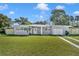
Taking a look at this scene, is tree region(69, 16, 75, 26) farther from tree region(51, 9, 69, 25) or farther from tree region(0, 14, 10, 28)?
tree region(0, 14, 10, 28)

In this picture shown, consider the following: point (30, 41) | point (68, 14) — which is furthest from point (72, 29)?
point (30, 41)

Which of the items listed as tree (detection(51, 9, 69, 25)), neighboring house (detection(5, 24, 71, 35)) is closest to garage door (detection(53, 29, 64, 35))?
neighboring house (detection(5, 24, 71, 35))

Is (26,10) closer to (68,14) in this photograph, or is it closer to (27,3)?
(27,3)

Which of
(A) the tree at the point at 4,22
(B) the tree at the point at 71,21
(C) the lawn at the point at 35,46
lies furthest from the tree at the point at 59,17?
(A) the tree at the point at 4,22

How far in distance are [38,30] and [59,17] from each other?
0.37m

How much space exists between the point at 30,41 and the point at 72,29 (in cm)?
66

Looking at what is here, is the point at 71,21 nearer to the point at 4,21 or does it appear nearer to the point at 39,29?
the point at 39,29

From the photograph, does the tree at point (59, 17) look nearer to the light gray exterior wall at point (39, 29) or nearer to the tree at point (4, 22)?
the light gray exterior wall at point (39, 29)

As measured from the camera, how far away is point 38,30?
600cm

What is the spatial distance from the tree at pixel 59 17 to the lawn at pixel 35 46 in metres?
0.24

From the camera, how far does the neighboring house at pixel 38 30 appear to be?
5977 mm

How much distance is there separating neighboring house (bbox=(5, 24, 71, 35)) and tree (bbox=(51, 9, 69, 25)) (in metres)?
0.06

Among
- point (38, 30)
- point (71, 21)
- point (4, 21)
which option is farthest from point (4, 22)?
point (71, 21)

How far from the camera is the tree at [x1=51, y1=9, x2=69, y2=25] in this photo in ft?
19.5
